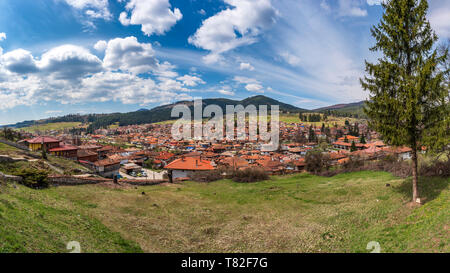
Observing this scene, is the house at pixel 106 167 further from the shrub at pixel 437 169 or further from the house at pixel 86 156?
the shrub at pixel 437 169

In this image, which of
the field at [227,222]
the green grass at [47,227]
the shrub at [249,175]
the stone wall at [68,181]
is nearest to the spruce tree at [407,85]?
the field at [227,222]

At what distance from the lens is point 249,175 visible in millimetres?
32656

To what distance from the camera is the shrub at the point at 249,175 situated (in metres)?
32.1

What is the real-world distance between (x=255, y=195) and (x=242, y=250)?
11815 mm

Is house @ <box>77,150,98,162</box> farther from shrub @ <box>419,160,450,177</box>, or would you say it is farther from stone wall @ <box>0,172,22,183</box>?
shrub @ <box>419,160,450,177</box>

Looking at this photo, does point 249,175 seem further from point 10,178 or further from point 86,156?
point 86,156

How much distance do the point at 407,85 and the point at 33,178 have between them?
2477 centimetres

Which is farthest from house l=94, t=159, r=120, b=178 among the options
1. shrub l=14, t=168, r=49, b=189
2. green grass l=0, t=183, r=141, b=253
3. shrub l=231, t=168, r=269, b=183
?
green grass l=0, t=183, r=141, b=253

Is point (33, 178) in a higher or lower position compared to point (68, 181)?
higher

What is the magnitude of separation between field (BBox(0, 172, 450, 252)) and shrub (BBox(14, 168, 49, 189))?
3.38 ft

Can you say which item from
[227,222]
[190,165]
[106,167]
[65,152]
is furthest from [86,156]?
[227,222]

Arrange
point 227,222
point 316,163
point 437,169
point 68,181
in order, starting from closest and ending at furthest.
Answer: point 437,169
point 227,222
point 68,181
point 316,163

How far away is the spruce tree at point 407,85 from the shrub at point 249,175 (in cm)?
2073
